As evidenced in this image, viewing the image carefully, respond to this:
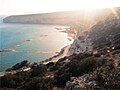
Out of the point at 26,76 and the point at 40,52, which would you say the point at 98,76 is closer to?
the point at 26,76

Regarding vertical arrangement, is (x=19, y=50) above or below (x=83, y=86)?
below

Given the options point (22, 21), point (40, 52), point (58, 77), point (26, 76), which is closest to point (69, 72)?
point (58, 77)

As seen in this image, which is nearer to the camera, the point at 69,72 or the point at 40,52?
the point at 69,72

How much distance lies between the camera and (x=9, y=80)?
2155cm

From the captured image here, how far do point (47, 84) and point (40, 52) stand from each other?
48175mm

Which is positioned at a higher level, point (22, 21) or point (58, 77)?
point (58, 77)

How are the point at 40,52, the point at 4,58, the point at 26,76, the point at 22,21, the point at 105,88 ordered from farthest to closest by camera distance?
1. the point at 22,21
2. the point at 40,52
3. the point at 4,58
4. the point at 26,76
5. the point at 105,88

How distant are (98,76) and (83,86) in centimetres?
112

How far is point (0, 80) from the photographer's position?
22000mm

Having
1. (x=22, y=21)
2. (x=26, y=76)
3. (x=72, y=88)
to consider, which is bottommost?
(x=22, y=21)

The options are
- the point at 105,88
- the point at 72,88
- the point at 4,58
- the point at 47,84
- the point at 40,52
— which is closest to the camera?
the point at 105,88

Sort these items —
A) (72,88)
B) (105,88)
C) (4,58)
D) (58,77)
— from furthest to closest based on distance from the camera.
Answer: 1. (4,58)
2. (58,77)
3. (72,88)
4. (105,88)

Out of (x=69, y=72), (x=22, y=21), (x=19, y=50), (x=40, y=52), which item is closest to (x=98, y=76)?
(x=69, y=72)

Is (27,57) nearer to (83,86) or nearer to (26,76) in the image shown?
(26,76)
